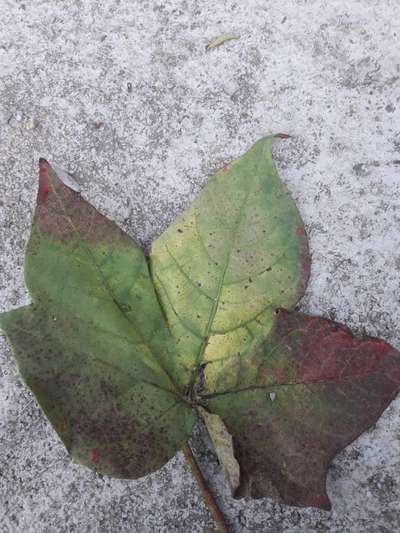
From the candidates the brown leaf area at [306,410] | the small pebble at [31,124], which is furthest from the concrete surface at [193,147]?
the brown leaf area at [306,410]

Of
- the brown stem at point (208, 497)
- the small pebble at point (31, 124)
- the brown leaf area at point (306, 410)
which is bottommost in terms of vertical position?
the brown stem at point (208, 497)

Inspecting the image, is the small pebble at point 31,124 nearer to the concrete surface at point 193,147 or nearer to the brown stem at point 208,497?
the concrete surface at point 193,147

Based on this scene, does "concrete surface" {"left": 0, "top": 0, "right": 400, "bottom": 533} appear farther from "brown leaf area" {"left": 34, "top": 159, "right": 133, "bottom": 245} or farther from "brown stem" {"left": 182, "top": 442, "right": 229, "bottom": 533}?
"brown leaf area" {"left": 34, "top": 159, "right": 133, "bottom": 245}

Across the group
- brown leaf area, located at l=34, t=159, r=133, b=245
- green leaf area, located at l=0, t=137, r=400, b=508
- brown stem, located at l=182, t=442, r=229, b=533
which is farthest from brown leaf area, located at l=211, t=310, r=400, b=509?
brown leaf area, located at l=34, t=159, r=133, b=245

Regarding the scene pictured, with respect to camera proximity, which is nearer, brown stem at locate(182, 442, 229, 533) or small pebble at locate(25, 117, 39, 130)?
brown stem at locate(182, 442, 229, 533)

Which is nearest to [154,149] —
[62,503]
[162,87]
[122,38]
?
A: [162,87]

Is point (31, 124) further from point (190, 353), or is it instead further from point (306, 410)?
point (306, 410)

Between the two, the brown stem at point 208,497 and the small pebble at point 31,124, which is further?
the small pebble at point 31,124
